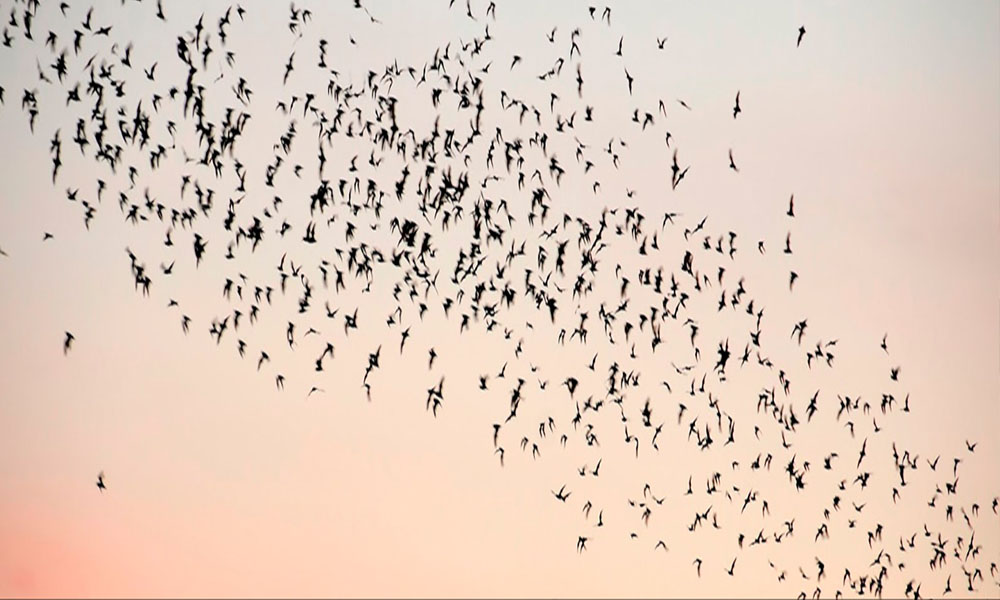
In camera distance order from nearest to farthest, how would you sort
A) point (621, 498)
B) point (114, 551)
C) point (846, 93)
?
1. point (114, 551)
2. point (621, 498)
3. point (846, 93)

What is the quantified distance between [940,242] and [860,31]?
668 mm

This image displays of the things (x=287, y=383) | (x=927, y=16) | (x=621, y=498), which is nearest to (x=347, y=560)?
(x=287, y=383)

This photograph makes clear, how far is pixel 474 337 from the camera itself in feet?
11.3

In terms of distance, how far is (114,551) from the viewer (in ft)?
10.5

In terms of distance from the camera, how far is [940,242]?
369cm

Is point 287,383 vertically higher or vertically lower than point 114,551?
higher

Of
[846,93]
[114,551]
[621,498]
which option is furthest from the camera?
[846,93]

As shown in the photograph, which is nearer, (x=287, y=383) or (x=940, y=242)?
(x=287, y=383)

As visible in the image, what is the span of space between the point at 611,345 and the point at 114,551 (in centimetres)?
143

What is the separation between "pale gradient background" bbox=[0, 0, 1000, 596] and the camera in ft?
10.7

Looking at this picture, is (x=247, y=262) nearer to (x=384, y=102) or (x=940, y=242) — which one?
(x=384, y=102)

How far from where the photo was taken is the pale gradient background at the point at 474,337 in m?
3.27

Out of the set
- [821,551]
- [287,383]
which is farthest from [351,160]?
[821,551]

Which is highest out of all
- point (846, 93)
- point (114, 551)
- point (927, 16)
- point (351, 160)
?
point (927, 16)
